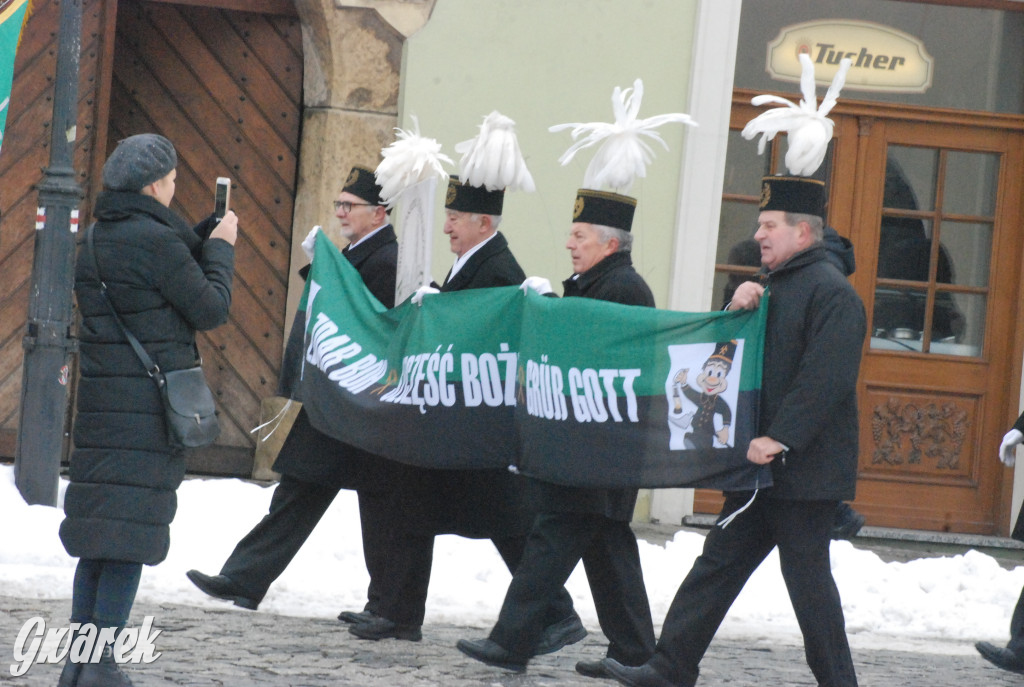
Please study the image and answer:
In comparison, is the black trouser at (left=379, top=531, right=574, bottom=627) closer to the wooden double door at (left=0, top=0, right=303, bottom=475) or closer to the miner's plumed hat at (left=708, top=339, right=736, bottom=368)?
the miner's plumed hat at (left=708, top=339, right=736, bottom=368)

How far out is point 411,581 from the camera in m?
6.15

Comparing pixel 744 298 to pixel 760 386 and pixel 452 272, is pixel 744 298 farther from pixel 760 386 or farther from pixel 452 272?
pixel 452 272

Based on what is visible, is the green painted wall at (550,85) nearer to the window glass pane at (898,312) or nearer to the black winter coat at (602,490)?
the window glass pane at (898,312)

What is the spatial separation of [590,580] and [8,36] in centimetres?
446

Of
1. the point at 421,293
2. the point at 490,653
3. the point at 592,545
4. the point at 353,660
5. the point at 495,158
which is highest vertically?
the point at 495,158

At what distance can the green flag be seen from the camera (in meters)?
7.95

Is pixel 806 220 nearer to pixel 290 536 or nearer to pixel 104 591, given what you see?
pixel 290 536

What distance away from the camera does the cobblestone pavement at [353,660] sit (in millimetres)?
5359

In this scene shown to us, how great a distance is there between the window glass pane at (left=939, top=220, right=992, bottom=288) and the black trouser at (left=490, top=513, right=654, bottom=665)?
5.24 meters

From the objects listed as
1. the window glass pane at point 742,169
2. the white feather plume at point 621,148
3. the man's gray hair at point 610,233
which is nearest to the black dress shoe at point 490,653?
the man's gray hair at point 610,233

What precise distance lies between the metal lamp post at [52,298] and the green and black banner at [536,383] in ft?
7.44

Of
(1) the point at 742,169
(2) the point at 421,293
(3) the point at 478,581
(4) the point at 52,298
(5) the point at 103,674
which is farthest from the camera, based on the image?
(1) the point at 742,169

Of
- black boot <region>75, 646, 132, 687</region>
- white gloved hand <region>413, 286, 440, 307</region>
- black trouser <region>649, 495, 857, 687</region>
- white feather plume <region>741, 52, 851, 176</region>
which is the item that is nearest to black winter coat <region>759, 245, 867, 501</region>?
black trouser <region>649, 495, 857, 687</region>

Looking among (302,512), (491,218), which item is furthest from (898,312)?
(302,512)
